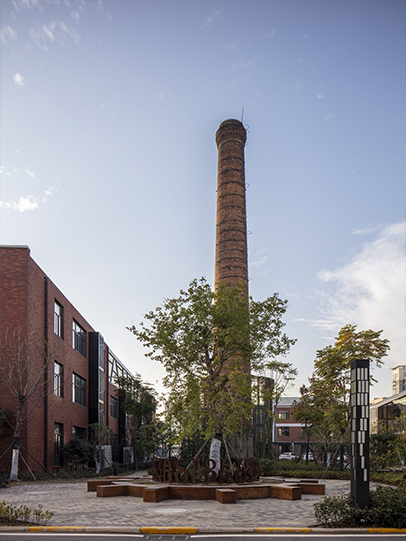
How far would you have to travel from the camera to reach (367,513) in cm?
1063

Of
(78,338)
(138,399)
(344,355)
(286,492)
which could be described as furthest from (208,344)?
(138,399)

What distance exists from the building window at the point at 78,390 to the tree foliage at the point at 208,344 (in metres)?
17.1

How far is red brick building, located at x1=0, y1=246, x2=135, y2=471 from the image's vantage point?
85.8 ft

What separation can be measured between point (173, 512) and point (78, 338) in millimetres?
26618

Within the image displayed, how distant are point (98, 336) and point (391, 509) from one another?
33.4m

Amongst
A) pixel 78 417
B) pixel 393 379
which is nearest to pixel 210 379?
pixel 78 417

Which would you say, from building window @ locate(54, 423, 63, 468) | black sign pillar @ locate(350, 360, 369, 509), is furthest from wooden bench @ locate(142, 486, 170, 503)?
building window @ locate(54, 423, 63, 468)

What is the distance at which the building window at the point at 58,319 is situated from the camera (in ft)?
105

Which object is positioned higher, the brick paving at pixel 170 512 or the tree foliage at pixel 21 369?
the tree foliage at pixel 21 369

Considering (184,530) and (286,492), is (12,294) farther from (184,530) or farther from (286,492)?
(184,530)

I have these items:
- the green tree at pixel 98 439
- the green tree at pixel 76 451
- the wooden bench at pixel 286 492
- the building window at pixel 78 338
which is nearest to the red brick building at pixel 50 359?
the building window at pixel 78 338

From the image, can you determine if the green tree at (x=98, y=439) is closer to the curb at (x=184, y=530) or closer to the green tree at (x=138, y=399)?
the green tree at (x=138, y=399)

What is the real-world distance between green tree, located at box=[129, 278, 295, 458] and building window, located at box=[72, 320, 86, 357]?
671 inches

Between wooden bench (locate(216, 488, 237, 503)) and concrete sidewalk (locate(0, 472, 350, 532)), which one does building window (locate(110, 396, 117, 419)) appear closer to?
concrete sidewalk (locate(0, 472, 350, 532))
